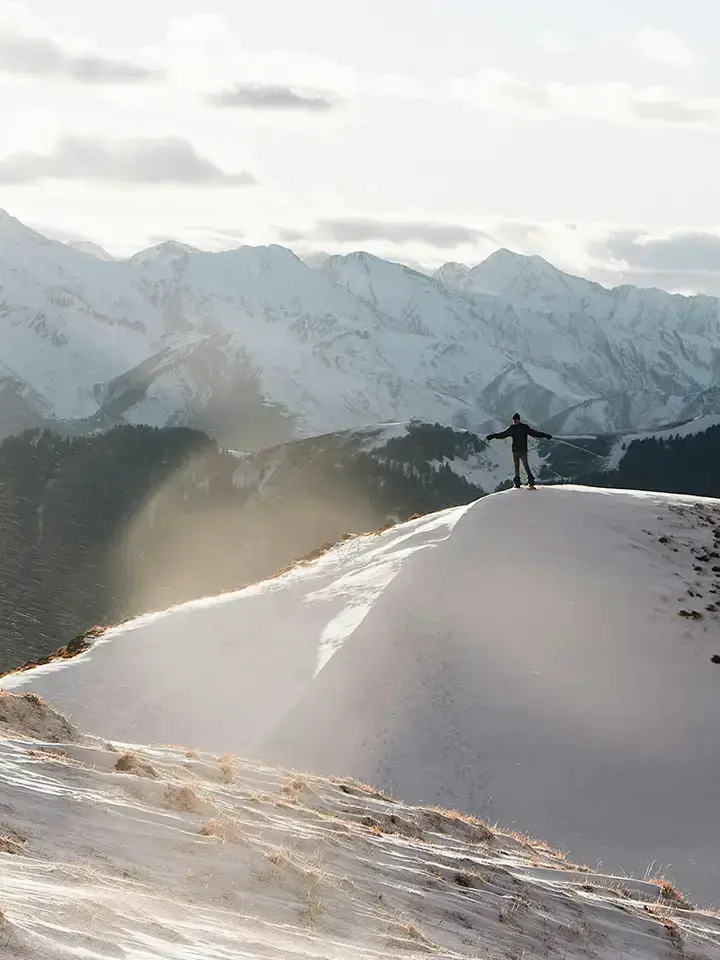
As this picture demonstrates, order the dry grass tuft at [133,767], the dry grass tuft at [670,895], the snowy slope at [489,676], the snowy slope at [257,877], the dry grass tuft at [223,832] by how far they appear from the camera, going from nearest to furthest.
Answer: the snowy slope at [257,877]
the dry grass tuft at [223,832]
the dry grass tuft at [133,767]
the dry grass tuft at [670,895]
the snowy slope at [489,676]

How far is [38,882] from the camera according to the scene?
9.02 meters

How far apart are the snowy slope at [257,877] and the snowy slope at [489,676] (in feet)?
20.4

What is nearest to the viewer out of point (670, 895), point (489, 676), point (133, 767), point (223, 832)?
point (223, 832)

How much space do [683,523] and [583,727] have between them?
12049 millimetres

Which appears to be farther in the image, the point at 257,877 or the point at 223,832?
the point at 223,832

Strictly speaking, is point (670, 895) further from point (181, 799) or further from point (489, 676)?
point (489, 676)

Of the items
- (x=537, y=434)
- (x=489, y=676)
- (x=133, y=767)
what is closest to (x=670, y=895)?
(x=133, y=767)

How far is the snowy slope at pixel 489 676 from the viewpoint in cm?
2312

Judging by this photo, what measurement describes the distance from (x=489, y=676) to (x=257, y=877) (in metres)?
16.4

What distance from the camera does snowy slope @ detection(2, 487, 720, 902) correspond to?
2312cm

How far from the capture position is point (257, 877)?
1120 centimetres

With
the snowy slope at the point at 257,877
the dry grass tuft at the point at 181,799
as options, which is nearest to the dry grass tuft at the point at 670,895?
the snowy slope at the point at 257,877

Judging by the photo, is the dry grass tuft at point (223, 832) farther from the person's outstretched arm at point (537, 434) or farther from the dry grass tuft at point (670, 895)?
the person's outstretched arm at point (537, 434)

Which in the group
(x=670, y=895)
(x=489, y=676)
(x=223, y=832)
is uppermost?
(x=223, y=832)
